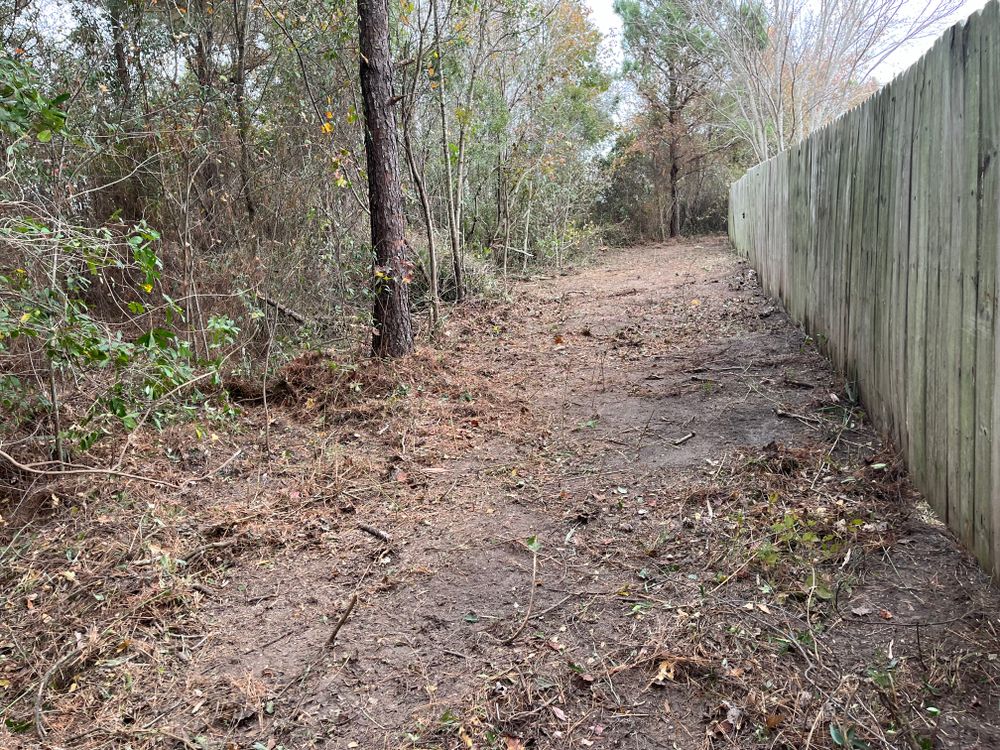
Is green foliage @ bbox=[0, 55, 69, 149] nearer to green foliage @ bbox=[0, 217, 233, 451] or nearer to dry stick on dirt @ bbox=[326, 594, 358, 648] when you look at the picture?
green foliage @ bbox=[0, 217, 233, 451]

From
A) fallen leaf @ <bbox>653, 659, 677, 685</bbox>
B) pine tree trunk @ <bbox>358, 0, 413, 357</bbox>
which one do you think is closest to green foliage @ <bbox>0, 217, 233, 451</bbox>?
pine tree trunk @ <bbox>358, 0, 413, 357</bbox>

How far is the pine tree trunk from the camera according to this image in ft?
19.0

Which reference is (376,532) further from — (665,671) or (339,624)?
(665,671)

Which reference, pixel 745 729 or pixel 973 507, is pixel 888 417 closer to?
pixel 973 507

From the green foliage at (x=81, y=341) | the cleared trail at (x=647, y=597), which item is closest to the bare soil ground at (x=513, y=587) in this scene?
the cleared trail at (x=647, y=597)

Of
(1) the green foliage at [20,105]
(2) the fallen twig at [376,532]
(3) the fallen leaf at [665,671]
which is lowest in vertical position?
(3) the fallen leaf at [665,671]

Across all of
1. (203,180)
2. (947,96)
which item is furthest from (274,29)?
(947,96)

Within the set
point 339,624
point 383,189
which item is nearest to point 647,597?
point 339,624

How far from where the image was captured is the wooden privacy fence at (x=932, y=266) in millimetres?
2141

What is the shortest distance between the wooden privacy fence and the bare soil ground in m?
0.27

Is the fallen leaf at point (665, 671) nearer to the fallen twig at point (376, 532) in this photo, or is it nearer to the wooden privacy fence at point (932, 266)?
the wooden privacy fence at point (932, 266)

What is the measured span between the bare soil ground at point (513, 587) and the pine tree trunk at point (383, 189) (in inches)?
54.0

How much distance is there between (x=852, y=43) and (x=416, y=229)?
10.2m

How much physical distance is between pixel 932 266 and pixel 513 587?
7.00 feet
